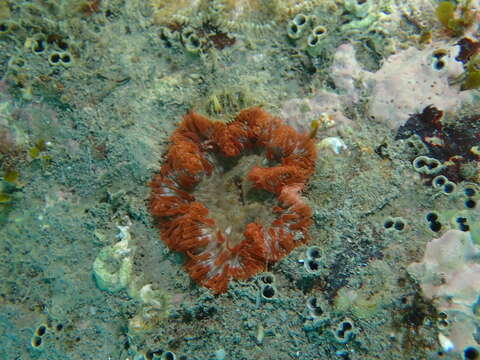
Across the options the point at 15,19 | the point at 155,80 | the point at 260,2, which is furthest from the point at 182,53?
the point at 15,19

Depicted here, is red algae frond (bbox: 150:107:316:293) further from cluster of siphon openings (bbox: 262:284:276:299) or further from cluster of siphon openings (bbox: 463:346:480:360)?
cluster of siphon openings (bbox: 463:346:480:360)

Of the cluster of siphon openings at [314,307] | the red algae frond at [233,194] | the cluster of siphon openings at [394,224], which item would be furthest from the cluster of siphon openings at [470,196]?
the cluster of siphon openings at [314,307]

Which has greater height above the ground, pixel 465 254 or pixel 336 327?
pixel 465 254

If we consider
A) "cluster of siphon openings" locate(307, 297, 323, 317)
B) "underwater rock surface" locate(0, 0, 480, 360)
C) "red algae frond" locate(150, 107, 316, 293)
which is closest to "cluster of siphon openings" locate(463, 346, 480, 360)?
"underwater rock surface" locate(0, 0, 480, 360)

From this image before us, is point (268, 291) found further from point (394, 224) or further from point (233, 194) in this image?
point (394, 224)

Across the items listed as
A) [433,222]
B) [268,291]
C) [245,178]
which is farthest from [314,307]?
[245,178]

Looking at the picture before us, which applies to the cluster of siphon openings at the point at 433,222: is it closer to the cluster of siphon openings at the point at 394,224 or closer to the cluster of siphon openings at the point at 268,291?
the cluster of siphon openings at the point at 394,224

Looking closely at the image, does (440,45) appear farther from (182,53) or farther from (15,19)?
(15,19)

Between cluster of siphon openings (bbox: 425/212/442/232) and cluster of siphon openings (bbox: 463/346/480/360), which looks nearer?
cluster of siphon openings (bbox: 463/346/480/360)
